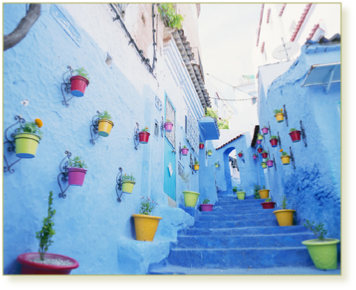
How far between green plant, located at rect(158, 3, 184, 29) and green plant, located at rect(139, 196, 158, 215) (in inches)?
174

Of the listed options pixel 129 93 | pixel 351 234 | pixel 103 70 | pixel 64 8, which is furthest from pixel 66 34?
pixel 351 234

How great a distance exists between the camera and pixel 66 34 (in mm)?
3094

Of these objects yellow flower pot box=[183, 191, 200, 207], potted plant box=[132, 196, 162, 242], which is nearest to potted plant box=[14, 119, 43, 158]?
potted plant box=[132, 196, 162, 242]

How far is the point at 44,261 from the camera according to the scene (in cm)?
216

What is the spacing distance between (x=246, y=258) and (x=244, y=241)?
60cm

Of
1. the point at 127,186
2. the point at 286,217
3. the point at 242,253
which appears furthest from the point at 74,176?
the point at 286,217

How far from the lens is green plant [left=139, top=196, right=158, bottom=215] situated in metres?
4.45

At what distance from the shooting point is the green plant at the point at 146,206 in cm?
445

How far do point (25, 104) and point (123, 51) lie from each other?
2409 mm

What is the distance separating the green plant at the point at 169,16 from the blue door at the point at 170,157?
1.84 m

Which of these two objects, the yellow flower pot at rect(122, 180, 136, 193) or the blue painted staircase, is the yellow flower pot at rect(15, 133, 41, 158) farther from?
the blue painted staircase

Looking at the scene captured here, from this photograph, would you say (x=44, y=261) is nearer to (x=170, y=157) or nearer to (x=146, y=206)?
(x=146, y=206)

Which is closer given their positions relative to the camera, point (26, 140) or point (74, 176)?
point (26, 140)

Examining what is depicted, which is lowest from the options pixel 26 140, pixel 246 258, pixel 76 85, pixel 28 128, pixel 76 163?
pixel 246 258
